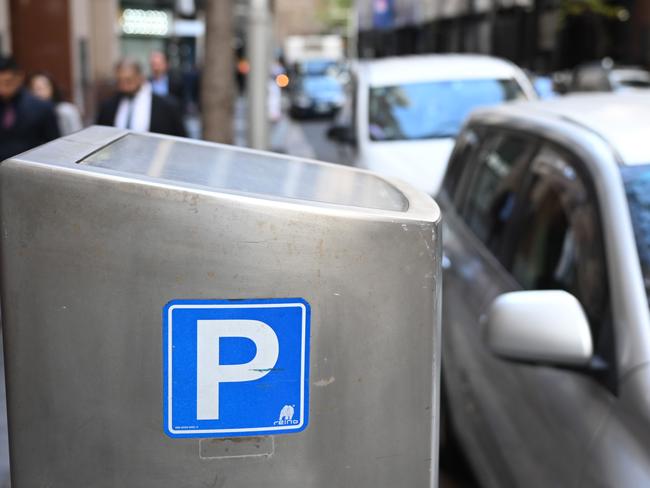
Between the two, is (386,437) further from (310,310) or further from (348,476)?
(310,310)

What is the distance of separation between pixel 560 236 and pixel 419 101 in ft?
20.8

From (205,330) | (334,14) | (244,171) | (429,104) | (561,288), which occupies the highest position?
(244,171)

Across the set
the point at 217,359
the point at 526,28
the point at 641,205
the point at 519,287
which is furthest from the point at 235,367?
the point at 526,28

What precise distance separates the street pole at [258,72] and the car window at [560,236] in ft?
19.4

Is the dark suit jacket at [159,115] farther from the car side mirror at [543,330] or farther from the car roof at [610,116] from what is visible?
the car side mirror at [543,330]

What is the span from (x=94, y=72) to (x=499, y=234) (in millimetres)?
24003

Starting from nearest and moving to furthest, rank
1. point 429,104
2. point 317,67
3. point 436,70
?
point 429,104 → point 436,70 → point 317,67

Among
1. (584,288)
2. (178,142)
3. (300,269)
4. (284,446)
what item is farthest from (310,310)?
(584,288)

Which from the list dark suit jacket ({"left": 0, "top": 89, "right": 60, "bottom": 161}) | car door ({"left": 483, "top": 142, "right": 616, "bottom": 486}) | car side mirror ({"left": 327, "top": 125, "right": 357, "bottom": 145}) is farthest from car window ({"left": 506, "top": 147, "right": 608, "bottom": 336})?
car side mirror ({"left": 327, "top": 125, "right": 357, "bottom": 145})

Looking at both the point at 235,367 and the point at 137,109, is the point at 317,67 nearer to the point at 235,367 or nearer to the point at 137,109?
the point at 137,109

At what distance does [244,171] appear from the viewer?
2232 mm

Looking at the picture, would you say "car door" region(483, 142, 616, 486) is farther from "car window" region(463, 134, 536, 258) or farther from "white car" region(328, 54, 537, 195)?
"white car" region(328, 54, 537, 195)

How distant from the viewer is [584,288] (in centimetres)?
336

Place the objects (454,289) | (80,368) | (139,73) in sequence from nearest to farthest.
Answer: (80,368) < (454,289) < (139,73)
